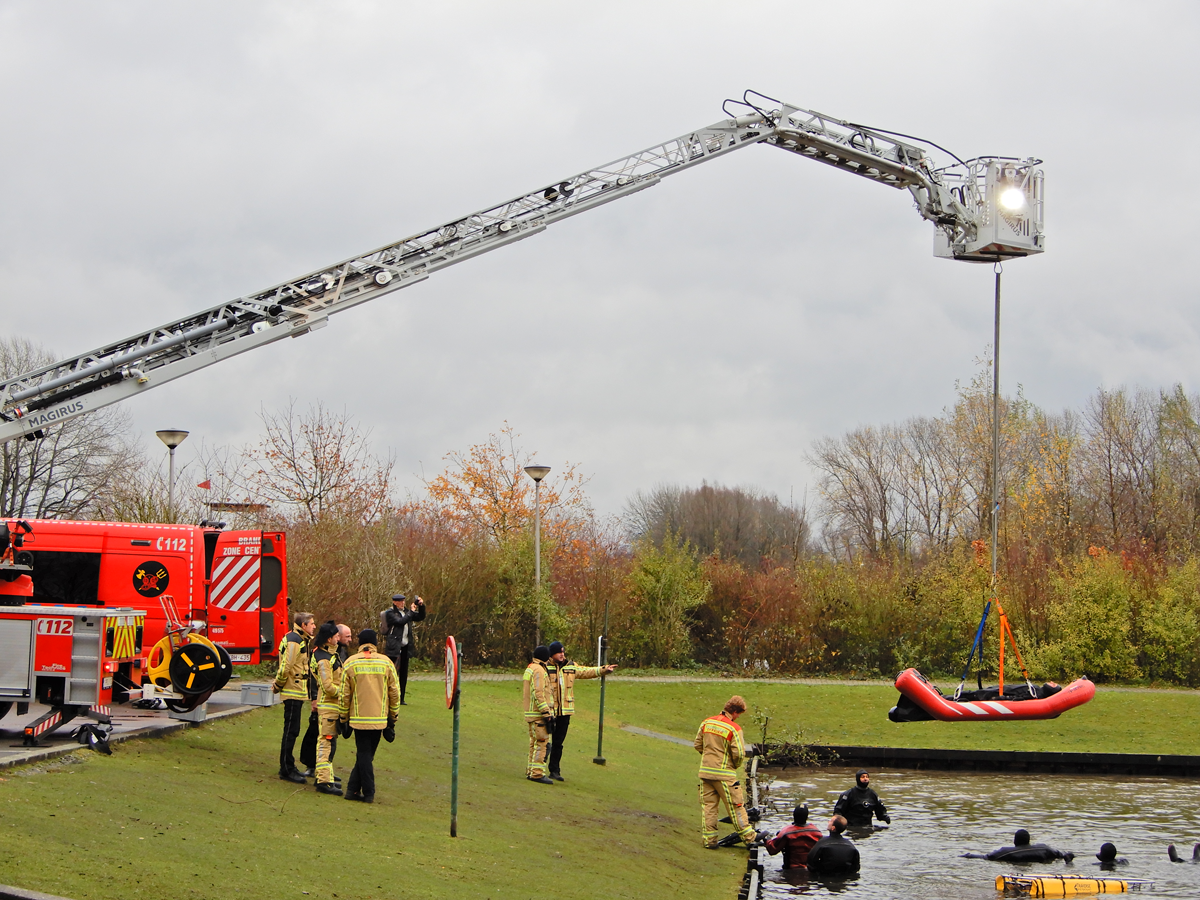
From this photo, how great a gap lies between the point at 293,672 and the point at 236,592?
6106 mm

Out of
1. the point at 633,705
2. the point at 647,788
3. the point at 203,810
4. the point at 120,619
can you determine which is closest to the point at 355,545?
the point at 633,705

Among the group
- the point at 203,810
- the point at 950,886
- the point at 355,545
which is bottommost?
the point at 950,886

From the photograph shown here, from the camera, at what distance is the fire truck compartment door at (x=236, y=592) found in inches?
780

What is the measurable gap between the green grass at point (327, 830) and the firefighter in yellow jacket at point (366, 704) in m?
0.33

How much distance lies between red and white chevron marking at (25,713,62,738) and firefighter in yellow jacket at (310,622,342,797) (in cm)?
270

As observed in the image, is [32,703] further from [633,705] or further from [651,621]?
[651,621]

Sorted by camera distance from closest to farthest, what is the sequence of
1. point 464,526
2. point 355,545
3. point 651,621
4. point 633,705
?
point 633,705, point 355,545, point 651,621, point 464,526

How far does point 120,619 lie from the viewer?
1459cm

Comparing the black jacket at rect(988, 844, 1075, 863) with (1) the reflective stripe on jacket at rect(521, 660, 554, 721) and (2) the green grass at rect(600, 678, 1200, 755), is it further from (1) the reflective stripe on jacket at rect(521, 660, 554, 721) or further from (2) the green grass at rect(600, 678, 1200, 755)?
(2) the green grass at rect(600, 678, 1200, 755)

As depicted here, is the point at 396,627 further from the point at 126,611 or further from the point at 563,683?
the point at 126,611

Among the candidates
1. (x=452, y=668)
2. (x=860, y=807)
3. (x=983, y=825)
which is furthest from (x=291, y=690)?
(x=983, y=825)

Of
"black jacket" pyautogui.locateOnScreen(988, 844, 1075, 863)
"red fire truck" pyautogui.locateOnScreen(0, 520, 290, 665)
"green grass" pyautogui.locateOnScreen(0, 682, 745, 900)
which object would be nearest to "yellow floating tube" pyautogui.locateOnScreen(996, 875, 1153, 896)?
"black jacket" pyautogui.locateOnScreen(988, 844, 1075, 863)

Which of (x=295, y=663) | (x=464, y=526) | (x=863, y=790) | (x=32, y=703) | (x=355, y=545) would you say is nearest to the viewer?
(x=32, y=703)

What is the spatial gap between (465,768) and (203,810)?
6.33 m
